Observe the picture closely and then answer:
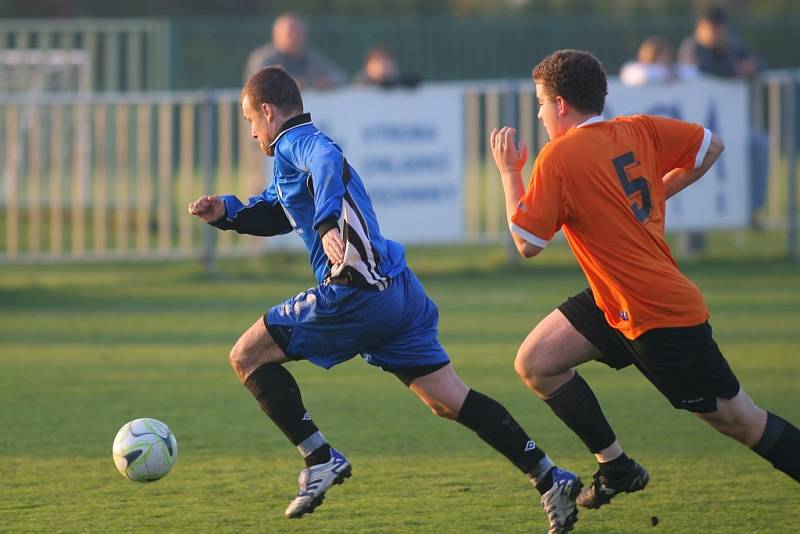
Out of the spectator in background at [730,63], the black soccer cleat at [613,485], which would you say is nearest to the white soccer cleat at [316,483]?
the black soccer cleat at [613,485]

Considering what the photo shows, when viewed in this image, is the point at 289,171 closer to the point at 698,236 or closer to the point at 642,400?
the point at 642,400

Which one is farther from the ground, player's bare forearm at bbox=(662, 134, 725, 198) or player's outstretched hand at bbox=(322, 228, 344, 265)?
player's bare forearm at bbox=(662, 134, 725, 198)

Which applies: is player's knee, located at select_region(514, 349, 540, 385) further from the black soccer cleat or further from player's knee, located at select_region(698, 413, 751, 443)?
player's knee, located at select_region(698, 413, 751, 443)

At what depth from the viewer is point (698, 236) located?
14.7 m

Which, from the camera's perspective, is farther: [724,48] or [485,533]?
[724,48]

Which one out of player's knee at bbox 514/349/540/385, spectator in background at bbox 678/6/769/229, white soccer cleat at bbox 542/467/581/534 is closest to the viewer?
white soccer cleat at bbox 542/467/581/534

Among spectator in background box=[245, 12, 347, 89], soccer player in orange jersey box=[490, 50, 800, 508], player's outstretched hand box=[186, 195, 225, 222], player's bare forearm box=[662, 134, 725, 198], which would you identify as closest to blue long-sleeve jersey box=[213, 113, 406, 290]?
player's outstretched hand box=[186, 195, 225, 222]

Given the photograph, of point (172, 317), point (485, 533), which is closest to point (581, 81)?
point (485, 533)

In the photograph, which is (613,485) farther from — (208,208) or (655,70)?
(655,70)

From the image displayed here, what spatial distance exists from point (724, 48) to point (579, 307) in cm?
997

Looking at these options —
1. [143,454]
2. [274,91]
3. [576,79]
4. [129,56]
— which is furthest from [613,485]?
[129,56]

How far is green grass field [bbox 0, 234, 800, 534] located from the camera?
560 cm

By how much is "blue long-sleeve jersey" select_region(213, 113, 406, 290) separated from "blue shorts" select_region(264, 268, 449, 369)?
62 mm

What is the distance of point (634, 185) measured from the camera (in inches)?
201
